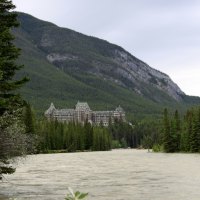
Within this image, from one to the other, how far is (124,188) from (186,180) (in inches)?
396

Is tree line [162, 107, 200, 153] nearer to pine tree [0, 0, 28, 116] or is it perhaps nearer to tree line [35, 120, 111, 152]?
tree line [35, 120, 111, 152]

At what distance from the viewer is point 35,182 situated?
52000 mm

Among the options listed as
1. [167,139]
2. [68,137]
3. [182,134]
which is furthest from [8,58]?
[68,137]

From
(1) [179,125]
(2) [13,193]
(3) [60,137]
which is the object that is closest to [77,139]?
(3) [60,137]

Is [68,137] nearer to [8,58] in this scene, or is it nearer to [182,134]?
[182,134]

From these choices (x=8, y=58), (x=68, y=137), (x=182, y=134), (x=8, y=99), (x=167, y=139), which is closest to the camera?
(x=8, y=99)

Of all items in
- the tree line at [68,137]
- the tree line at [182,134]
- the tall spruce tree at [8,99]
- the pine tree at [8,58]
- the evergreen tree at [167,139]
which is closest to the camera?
the tall spruce tree at [8,99]

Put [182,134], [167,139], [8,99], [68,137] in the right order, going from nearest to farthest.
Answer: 1. [8,99]
2. [182,134]
3. [167,139]
4. [68,137]

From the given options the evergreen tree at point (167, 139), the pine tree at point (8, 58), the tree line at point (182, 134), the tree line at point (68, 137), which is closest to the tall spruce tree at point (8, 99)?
the pine tree at point (8, 58)

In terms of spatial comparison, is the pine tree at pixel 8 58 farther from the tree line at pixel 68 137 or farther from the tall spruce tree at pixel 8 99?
the tree line at pixel 68 137

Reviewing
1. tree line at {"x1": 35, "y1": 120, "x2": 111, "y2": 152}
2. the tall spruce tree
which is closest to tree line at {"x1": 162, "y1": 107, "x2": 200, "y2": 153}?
tree line at {"x1": 35, "y1": 120, "x2": 111, "y2": 152}

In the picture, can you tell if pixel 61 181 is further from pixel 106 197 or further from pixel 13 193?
pixel 106 197

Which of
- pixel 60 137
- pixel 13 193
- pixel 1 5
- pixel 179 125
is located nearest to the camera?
pixel 1 5

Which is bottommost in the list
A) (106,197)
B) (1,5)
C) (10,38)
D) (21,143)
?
(106,197)
